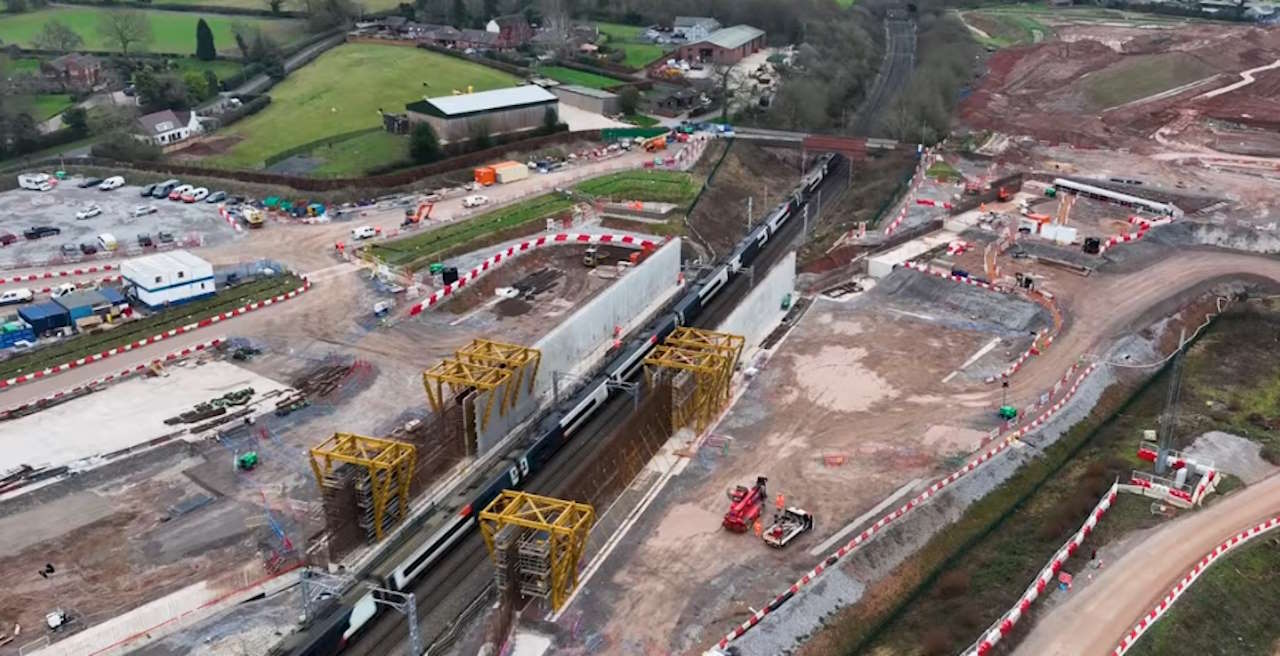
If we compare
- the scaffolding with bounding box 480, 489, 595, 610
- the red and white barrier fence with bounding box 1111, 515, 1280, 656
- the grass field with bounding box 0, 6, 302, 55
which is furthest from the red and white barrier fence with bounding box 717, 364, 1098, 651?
the grass field with bounding box 0, 6, 302, 55

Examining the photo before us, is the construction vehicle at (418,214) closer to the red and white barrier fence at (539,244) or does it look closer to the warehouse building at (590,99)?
the red and white barrier fence at (539,244)

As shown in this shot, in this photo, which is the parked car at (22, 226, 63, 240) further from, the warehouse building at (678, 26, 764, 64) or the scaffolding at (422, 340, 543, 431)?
the warehouse building at (678, 26, 764, 64)

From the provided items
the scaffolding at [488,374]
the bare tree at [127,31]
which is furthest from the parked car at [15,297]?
the bare tree at [127,31]

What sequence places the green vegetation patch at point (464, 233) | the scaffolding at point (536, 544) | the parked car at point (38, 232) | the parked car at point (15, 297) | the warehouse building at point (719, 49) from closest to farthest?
the scaffolding at point (536, 544)
the parked car at point (15, 297)
the green vegetation patch at point (464, 233)
the parked car at point (38, 232)
the warehouse building at point (719, 49)

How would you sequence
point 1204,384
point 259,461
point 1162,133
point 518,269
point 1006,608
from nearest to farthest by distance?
point 1006,608 < point 259,461 < point 1204,384 < point 518,269 < point 1162,133

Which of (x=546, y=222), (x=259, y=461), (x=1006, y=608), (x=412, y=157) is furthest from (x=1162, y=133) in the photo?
(x=259, y=461)

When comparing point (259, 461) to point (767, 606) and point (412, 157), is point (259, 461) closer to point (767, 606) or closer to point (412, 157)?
point (767, 606)

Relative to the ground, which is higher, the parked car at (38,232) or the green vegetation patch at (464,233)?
the green vegetation patch at (464,233)

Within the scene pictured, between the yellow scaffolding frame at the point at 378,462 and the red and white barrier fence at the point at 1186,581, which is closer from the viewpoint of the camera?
the red and white barrier fence at the point at 1186,581
